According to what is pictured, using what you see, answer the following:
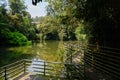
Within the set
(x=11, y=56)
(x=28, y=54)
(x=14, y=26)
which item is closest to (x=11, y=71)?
(x=11, y=56)

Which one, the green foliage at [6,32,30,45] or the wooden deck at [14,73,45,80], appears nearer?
the wooden deck at [14,73,45,80]

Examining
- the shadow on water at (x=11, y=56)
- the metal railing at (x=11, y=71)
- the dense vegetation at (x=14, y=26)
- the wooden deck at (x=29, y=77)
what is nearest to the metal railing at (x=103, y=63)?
the wooden deck at (x=29, y=77)

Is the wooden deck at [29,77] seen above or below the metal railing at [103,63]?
below

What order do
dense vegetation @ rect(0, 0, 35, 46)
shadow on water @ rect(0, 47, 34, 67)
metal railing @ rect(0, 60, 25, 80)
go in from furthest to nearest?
dense vegetation @ rect(0, 0, 35, 46), shadow on water @ rect(0, 47, 34, 67), metal railing @ rect(0, 60, 25, 80)

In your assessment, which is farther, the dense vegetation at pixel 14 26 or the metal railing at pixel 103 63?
the dense vegetation at pixel 14 26

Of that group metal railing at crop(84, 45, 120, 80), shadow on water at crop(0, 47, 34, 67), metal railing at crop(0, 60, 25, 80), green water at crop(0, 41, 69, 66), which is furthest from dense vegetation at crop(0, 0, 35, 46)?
metal railing at crop(84, 45, 120, 80)

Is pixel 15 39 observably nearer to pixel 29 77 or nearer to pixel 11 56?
pixel 11 56

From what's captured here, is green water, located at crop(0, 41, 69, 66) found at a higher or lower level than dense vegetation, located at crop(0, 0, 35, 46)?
lower

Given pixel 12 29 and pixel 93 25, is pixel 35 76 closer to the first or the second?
pixel 93 25

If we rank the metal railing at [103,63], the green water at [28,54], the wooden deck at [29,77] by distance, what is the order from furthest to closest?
the green water at [28,54] < the wooden deck at [29,77] < the metal railing at [103,63]

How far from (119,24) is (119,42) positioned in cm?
78

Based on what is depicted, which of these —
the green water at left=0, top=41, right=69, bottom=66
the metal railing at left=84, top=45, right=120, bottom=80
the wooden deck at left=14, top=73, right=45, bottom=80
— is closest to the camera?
the metal railing at left=84, top=45, right=120, bottom=80

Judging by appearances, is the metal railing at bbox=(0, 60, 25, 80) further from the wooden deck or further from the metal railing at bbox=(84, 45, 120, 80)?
the metal railing at bbox=(84, 45, 120, 80)

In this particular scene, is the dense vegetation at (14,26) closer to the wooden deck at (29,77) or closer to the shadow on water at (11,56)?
the shadow on water at (11,56)
